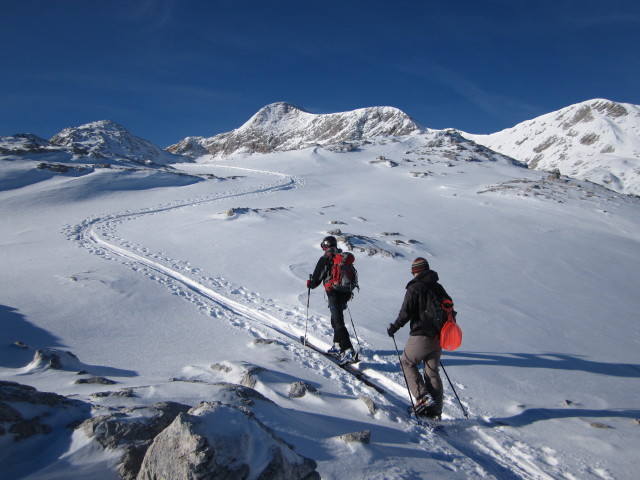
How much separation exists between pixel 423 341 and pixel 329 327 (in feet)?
11.0

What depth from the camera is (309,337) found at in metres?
7.54

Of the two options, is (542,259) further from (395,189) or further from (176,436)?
(395,189)

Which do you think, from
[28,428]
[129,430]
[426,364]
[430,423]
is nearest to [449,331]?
[426,364]

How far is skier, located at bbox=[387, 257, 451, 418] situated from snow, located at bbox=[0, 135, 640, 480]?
0.39 m

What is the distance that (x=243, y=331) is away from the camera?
7480 millimetres

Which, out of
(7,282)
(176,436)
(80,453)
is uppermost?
(176,436)

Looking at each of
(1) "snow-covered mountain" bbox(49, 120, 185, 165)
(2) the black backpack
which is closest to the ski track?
(2) the black backpack

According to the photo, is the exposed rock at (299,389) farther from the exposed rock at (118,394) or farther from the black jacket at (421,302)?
the exposed rock at (118,394)

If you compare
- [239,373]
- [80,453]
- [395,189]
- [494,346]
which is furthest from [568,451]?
[395,189]

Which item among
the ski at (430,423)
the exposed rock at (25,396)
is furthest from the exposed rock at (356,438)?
the exposed rock at (25,396)

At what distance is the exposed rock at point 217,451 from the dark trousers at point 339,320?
390 cm

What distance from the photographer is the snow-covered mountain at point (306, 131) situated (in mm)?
151125

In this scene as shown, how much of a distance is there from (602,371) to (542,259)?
9455 millimetres

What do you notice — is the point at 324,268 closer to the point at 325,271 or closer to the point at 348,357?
the point at 325,271
